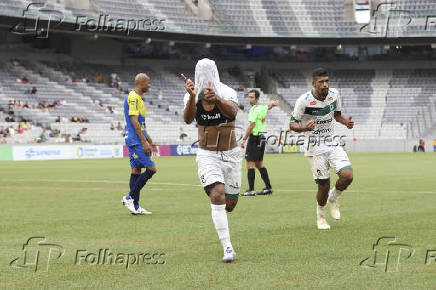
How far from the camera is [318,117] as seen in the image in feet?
33.7

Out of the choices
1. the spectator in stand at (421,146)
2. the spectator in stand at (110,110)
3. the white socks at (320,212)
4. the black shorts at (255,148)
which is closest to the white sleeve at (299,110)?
the white socks at (320,212)

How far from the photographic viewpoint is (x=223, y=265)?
7.02m

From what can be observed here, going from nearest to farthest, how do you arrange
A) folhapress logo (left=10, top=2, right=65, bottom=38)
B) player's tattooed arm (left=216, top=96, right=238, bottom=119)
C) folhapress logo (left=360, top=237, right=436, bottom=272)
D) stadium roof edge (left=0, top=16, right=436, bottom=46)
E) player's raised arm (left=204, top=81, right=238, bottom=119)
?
folhapress logo (left=360, top=237, right=436, bottom=272)
player's raised arm (left=204, top=81, right=238, bottom=119)
player's tattooed arm (left=216, top=96, right=238, bottom=119)
folhapress logo (left=10, top=2, right=65, bottom=38)
stadium roof edge (left=0, top=16, right=436, bottom=46)

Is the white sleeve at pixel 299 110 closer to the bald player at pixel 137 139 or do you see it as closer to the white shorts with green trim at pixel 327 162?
the white shorts with green trim at pixel 327 162

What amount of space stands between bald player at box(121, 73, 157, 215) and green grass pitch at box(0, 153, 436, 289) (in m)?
0.42

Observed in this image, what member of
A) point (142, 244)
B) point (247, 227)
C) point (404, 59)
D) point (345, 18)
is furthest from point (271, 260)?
point (404, 59)

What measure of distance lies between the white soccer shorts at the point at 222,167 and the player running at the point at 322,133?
232cm

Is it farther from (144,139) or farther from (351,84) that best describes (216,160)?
(351,84)

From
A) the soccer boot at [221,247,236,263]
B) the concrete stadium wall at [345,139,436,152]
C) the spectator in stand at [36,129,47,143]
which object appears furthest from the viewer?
the concrete stadium wall at [345,139,436,152]

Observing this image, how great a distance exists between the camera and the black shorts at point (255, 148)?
16.0 meters

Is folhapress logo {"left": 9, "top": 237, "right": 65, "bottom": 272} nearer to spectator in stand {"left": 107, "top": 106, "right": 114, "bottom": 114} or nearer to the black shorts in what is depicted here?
the black shorts

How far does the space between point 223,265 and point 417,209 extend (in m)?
6.05

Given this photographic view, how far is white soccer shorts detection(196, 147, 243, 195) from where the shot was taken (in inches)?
302

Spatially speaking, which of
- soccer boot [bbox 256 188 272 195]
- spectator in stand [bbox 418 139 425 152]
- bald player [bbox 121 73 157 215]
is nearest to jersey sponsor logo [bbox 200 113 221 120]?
bald player [bbox 121 73 157 215]
